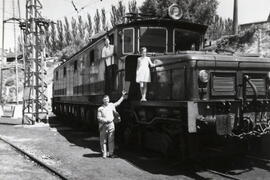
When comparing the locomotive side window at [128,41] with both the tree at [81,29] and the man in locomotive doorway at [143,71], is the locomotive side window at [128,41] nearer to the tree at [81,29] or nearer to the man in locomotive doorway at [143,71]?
the man in locomotive doorway at [143,71]

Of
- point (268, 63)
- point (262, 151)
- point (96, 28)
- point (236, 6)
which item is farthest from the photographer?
point (96, 28)

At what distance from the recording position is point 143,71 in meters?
8.92

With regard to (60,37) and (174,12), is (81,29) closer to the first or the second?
(60,37)

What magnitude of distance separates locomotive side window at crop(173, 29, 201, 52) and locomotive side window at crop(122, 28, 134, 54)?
1174mm

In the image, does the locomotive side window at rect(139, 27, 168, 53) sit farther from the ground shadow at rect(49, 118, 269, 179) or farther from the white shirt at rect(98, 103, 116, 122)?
the ground shadow at rect(49, 118, 269, 179)

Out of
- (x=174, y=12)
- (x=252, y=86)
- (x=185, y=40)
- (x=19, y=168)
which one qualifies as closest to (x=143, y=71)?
(x=185, y=40)

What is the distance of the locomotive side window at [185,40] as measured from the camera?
10.1 meters

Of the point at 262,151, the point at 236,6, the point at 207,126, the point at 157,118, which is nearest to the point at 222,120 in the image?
the point at 207,126

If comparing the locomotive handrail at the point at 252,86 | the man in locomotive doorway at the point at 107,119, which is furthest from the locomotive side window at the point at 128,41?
the locomotive handrail at the point at 252,86

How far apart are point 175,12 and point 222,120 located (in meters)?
4.15

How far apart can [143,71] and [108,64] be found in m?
2.52

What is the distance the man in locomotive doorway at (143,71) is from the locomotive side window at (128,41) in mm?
1175

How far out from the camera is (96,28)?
8044cm

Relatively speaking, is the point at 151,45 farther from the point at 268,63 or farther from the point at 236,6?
the point at 236,6
